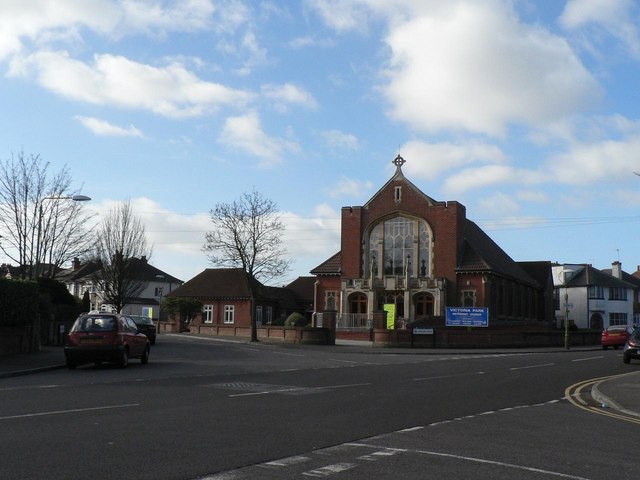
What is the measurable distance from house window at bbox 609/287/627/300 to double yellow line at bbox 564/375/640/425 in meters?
71.4

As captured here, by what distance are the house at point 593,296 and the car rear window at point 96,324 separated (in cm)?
7287

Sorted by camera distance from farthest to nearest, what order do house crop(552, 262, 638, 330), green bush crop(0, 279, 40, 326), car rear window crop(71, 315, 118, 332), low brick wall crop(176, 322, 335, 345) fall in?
house crop(552, 262, 638, 330) → low brick wall crop(176, 322, 335, 345) → green bush crop(0, 279, 40, 326) → car rear window crop(71, 315, 118, 332)

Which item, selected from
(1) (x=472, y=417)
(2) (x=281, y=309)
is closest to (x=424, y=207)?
(2) (x=281, y=309)

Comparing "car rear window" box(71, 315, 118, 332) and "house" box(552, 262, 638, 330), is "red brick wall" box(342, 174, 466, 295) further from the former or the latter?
"car rear window" box(71, 315, 118, 332)

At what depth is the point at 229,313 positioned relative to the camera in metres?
70.2

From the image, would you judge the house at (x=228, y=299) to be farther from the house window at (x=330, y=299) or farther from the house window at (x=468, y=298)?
the house window at (x=468, y=298)

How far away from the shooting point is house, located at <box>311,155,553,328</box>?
192 ft

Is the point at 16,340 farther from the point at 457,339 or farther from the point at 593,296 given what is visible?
the point at 593,296

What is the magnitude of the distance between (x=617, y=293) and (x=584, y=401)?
79.4 m

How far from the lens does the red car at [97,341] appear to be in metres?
21.1

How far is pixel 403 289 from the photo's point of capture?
59531mm

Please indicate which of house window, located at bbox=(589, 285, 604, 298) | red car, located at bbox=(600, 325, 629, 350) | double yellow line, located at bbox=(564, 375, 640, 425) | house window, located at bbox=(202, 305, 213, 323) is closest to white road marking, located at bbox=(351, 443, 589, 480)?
double yellow line, located at bbox=(564, 375, 640, 425)

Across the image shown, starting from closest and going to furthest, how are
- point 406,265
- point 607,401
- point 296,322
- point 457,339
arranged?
point 607,401
point 457,339
point 296,322
point 406,265

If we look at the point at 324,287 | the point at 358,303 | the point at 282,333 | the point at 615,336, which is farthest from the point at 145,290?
the point at 615,336
